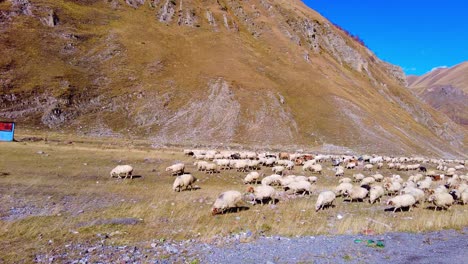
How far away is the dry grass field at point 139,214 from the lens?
12.6 meters

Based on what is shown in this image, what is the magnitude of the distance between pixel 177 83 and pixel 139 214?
59719 mm

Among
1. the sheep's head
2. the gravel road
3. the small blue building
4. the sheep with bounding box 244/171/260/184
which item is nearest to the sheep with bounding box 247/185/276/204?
the sheep's head

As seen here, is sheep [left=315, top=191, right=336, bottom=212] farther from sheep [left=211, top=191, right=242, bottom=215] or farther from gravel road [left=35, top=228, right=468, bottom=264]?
gravel road [left=35, top=228, right=468, bottom=264]

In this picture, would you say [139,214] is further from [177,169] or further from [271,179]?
[177,169]

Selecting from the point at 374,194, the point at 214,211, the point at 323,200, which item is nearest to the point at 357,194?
the point at 374,194

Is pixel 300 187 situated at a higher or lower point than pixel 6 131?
lower

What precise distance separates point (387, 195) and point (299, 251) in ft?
48.7

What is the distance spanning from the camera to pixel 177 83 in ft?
240

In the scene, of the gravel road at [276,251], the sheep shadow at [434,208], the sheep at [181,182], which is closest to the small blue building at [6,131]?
the sheep at [181,182]

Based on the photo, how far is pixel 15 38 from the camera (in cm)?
6675

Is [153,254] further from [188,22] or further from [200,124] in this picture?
[188,22]

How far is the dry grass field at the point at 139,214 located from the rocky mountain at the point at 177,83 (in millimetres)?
32500

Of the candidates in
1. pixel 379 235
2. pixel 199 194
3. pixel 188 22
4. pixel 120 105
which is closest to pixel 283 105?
pixel 120 105

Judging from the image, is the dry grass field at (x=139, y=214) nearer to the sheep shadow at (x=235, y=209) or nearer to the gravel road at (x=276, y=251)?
the sheep shadow at (x=235, y=209)
